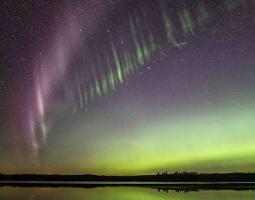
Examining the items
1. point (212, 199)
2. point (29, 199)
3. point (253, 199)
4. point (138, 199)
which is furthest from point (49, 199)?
point (253, 199)

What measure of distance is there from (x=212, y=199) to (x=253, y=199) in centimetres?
142

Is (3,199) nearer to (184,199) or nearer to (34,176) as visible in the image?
(184,199)

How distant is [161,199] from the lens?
A: 13.7 metres

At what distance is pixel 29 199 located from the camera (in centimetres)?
1411

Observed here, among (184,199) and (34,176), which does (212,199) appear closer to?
(184,199)

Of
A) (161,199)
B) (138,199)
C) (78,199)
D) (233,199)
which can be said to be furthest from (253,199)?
(78,199)

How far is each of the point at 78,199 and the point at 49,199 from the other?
3.48 ft

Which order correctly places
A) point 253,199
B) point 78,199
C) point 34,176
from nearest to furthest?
point 253,199, point 78,199, point 34,176

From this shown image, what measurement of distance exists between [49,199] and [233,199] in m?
6.62

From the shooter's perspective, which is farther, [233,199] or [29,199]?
[29,199]

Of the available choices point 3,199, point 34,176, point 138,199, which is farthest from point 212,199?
point 34,176

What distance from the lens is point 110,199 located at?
44.3ft

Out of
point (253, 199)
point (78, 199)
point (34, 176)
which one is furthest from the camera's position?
point (34, 176)

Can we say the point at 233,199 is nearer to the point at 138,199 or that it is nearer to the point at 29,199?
the point at 138,199
